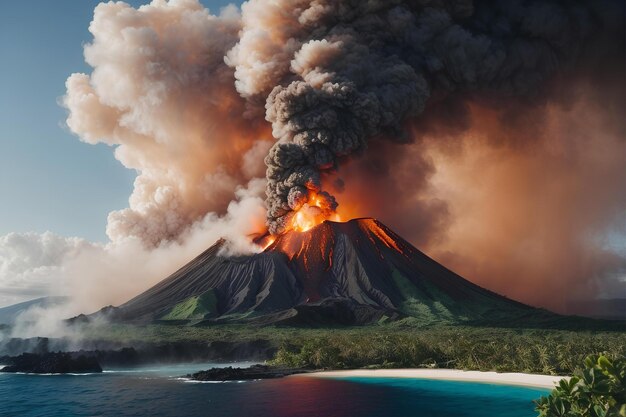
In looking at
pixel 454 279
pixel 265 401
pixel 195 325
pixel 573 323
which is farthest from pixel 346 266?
pixel 265 401

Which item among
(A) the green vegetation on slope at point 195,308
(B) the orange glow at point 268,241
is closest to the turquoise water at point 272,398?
(A) the green vegetation on slope at point 195,308

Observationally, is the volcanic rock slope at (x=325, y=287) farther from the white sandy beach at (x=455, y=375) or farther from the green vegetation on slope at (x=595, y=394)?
the green vegetation on slope at (x=595, y=394)

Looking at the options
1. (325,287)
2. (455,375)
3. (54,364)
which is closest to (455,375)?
(455,375)

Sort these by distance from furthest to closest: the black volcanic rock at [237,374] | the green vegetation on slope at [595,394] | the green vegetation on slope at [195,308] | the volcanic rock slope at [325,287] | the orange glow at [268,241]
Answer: the orange glow at [268,241]
the green vegetation on slope at [195,308]
the volcanic rock slope at [325,287]
the black volcanic rock at [237,374]
the green vegetation on slope at [595,394]

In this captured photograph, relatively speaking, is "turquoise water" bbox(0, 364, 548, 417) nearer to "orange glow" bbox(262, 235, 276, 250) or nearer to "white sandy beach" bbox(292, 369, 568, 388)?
"white sandy beach" bbox(292, 369, 568, 388)

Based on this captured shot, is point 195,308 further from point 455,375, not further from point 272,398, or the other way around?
point 272,398

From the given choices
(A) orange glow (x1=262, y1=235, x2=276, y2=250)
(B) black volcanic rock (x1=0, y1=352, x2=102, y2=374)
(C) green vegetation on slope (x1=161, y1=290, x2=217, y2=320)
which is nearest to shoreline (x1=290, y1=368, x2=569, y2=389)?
(B) black volcanic rock (x1=0, y1=352, x2=102, y2=374)
